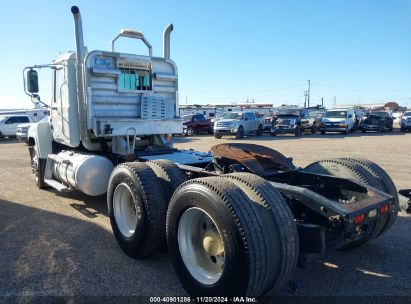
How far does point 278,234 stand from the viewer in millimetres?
2896

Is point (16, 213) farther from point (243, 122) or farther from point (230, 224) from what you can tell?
point (243, 122)

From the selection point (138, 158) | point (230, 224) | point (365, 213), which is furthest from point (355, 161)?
point (138, 158)

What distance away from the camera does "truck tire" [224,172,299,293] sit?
2881mm

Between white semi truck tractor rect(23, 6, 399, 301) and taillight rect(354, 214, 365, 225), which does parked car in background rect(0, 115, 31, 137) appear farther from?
taillight rect(354, 214, 365, 225)

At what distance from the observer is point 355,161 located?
458 centimetres

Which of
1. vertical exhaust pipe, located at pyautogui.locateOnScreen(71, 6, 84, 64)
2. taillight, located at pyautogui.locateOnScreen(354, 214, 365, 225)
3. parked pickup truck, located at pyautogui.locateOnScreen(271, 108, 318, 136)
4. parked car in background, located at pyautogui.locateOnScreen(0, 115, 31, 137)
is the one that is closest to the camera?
taillight, located at pyautogui.locateOnScreen(354, 214, 365, 225)

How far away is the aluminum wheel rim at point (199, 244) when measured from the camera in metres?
3.42

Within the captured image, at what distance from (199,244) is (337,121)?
25.6 meters

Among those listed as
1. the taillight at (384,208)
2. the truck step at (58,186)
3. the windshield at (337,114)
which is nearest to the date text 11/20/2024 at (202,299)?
the taillight at (384,208)

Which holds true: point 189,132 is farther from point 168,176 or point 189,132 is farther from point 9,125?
point 168,176

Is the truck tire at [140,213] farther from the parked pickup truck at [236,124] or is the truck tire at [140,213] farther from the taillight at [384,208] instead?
the parked pickup truck at [236,124]

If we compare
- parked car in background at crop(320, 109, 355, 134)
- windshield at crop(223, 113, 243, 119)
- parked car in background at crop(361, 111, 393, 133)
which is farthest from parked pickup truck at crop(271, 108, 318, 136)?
parked car in background at crop(361, 111, 393, 133)

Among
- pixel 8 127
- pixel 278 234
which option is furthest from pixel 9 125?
pixel 278 234

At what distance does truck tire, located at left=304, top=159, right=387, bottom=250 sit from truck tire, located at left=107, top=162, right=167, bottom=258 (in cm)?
200
